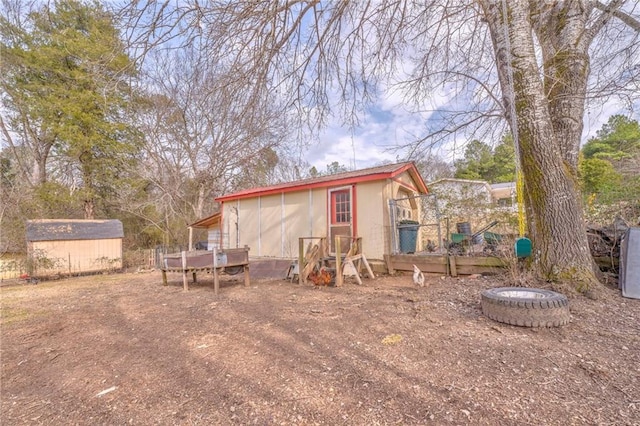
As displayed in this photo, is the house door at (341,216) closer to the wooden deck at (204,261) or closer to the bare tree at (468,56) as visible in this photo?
the wooden deck at (204,261)

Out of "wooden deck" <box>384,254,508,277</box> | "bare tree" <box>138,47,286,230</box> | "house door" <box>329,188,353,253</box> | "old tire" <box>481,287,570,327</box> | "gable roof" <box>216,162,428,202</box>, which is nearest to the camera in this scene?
"old tire" <box>481,287,570,327</box>

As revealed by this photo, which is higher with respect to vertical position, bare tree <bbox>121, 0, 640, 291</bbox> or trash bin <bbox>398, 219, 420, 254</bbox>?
bare tree <bbox>121, 0, 640, 291</bbox>

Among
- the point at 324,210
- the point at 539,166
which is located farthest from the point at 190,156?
the point at 539,166

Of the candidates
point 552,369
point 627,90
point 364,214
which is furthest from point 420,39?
point 552,369

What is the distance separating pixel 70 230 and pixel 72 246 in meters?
0.54

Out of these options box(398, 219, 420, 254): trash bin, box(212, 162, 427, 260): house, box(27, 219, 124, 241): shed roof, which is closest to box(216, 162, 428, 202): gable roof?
box(212, 162, 427, 260): house

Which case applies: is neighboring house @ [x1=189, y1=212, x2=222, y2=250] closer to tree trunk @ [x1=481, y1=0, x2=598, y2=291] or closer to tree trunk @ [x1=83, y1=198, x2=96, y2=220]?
tree trunk @ [x1=83, y1=198, x2=96, y2=220]

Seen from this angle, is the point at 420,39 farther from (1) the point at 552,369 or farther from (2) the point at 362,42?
(1) the point at 552,369

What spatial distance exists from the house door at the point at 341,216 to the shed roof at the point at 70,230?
821 cm

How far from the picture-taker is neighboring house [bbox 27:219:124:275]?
8.83 meters

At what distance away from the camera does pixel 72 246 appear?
9.52 metres

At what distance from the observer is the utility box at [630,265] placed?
3.54 metres

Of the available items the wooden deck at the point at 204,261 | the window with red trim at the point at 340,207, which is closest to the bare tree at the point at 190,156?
the window with red trim at the point at 340,207

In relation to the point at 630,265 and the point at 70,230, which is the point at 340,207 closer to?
the point at 630,265
